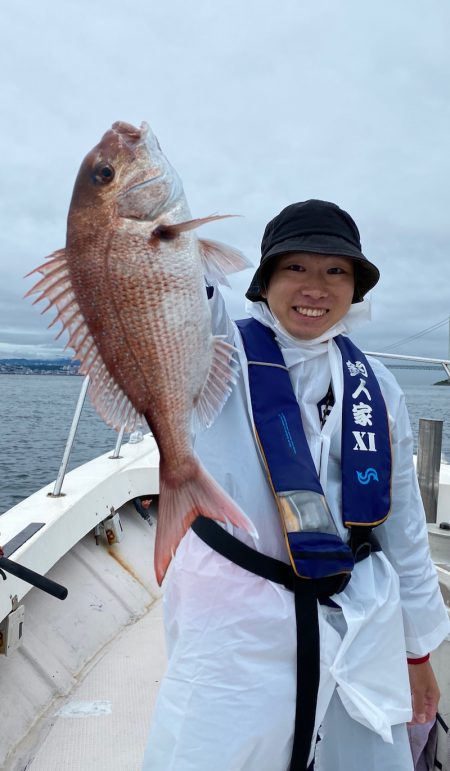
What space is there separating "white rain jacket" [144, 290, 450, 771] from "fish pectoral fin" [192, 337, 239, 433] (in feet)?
0.75

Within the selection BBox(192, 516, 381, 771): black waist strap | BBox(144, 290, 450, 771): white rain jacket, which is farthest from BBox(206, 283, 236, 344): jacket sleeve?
BBox(192, 516, 381, 771): black waist strap

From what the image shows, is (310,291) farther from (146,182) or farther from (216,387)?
(146,182)

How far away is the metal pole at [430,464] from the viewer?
4.88 meters

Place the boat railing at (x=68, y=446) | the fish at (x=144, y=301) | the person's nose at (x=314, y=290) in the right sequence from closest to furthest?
the fish at (x=144, y=301)
the person's nose at (x=314, y=290)
the boat railing at (x=68, y=446)

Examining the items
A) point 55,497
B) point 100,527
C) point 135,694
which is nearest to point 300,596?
point 135,694

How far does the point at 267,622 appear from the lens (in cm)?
162

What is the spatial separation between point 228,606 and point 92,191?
4.09 ft

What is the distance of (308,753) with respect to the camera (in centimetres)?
161

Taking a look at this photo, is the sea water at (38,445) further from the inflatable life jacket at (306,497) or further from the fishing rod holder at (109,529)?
the inflatable life jacket at (306,497)

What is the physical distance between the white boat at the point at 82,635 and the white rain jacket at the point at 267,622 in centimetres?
89

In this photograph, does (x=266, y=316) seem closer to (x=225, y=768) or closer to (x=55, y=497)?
(x=225, y=768)

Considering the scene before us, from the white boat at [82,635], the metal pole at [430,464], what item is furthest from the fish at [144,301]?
the metal pole at [430,464]

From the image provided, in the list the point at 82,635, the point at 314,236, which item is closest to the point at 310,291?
the point at 314,236

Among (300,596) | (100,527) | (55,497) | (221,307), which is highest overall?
(221,307)
